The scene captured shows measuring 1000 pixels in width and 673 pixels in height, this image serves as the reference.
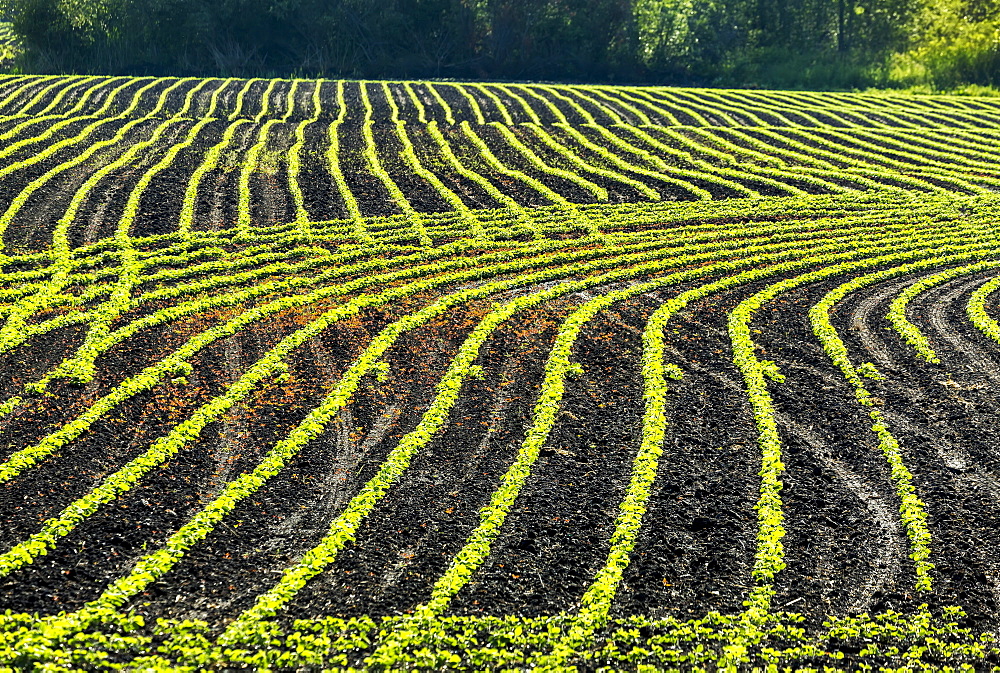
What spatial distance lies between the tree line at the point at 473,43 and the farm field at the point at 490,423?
24802 mm

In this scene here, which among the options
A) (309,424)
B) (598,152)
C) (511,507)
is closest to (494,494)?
(511,507)

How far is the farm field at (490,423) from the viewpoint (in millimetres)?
6938

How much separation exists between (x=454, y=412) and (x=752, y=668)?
4.51 meters

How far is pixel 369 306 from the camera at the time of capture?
13.5 metres

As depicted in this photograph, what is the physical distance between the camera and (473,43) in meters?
49.1

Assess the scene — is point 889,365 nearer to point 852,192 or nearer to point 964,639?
point 964,639

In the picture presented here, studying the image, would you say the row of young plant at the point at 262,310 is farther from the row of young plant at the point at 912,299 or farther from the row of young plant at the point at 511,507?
the row of young plant at the point at 912,299

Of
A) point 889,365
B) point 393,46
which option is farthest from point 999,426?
point 393,46

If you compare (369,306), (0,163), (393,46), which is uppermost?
(393,46)

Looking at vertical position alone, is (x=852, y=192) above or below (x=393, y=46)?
below

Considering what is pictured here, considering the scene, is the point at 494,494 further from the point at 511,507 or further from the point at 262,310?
the point at 262,310

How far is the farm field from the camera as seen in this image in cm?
694

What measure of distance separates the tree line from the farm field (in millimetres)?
24802

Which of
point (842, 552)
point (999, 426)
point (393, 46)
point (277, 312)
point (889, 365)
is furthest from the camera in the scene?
point (393, 46)
